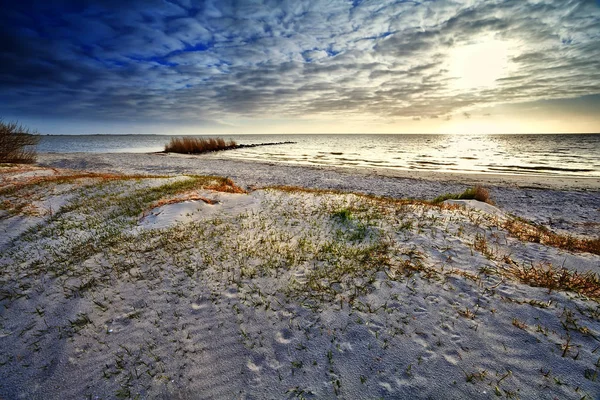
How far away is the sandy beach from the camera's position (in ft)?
12.7

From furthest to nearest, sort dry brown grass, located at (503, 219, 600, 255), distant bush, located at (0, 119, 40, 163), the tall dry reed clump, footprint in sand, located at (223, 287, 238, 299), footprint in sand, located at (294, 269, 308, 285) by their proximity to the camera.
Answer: the tall dry reed clump → distant bush, located at (0, 119, 40, 163) → dry brown grass, located at (503, 219, 600, 255) → footprint in sand, located at (294, 269, 308, 285) → footprint in sand, located at (223, 287, 238, 299)

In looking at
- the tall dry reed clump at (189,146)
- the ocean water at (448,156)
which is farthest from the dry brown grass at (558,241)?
the tall dry reed clump at (189,146)

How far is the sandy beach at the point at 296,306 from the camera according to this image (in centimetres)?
386

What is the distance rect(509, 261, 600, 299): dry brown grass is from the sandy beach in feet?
0.14

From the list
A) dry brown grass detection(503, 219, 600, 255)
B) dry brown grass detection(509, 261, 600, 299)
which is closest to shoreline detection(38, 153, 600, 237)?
dry brown grass detection(503, 219, 600, 255)

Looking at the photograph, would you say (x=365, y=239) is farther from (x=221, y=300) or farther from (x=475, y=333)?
(x=221, y=300)

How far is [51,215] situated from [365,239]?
1219cm

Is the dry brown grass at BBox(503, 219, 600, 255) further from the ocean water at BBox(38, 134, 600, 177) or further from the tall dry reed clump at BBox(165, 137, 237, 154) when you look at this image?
the tall dry reed clump at BBox(165, 137, 237, 154)

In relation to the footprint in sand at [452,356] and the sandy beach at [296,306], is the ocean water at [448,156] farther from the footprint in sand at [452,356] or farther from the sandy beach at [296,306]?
the footprint in sand at [452,356]

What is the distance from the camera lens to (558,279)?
5703 mm

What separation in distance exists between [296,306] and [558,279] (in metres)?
5.70

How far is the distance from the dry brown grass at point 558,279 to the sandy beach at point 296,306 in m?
0.04

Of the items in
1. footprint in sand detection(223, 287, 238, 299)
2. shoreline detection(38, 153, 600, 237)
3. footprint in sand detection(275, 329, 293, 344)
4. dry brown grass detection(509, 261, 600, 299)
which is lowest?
shoreline detection(38, 153, 600, 237)

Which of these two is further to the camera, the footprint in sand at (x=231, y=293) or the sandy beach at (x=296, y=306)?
the footprint in sand at (x=231, y=293)
